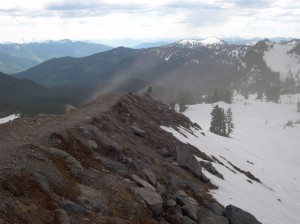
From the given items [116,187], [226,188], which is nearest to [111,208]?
[116,187]

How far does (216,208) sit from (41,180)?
12.7 m

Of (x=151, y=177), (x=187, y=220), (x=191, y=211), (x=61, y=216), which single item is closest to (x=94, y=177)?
(x=61, y=216)

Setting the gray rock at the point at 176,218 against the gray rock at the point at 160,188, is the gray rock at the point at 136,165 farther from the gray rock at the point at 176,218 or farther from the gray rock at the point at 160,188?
the gray rock at the point at 176,218

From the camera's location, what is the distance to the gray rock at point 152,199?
67.0 ft

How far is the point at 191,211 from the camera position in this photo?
22.1m

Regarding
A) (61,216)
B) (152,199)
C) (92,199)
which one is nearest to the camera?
(61,216)

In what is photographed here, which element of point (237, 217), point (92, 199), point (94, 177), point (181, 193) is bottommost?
point (237, 217)

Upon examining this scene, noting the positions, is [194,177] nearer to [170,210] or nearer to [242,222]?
[242,222]

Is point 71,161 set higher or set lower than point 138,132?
higher

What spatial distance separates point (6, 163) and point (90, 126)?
11.8 m

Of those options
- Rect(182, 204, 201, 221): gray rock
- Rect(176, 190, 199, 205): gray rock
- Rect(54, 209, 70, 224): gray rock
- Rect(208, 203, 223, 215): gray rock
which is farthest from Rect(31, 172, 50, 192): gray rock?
Rect(208, 203, 223, 215): gray rock

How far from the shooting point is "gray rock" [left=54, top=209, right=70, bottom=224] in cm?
1567

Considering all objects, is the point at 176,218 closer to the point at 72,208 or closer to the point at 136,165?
the point at 136,165

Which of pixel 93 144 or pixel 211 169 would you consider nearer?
pixel 93 144
